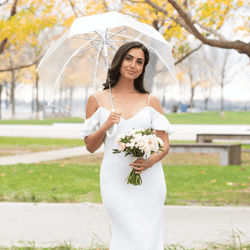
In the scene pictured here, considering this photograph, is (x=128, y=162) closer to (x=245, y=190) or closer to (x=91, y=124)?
(x=91, y=124)

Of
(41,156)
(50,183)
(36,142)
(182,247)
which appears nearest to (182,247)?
(182,247)

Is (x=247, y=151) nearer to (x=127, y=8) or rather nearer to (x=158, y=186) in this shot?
(x=127, y=8)

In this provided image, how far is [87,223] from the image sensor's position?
557 cm

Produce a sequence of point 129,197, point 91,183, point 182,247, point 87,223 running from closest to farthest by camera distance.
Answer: point 129,197 < point 182,247 < point 87,223 < point 91,183

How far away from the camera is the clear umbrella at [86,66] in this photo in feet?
11.3

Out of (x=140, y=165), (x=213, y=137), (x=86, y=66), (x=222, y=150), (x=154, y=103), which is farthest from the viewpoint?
(x=213, y=137)

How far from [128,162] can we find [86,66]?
3.53 feet

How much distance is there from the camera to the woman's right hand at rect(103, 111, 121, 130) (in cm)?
291

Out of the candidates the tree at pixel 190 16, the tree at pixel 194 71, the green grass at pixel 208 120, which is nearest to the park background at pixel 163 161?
the tree at pixel 190 16

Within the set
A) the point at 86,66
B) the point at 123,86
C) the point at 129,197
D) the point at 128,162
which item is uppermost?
the point at 86,66

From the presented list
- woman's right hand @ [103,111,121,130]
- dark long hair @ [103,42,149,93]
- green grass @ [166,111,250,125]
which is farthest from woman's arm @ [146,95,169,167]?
green grass @ [166,111,250,125]

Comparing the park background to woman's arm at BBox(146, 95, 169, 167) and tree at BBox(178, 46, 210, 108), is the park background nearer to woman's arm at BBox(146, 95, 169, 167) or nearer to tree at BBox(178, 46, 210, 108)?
woman's arm at BBox(146, 95, 169, 167)

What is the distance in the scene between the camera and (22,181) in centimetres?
888

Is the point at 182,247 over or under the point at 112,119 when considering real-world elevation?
under
